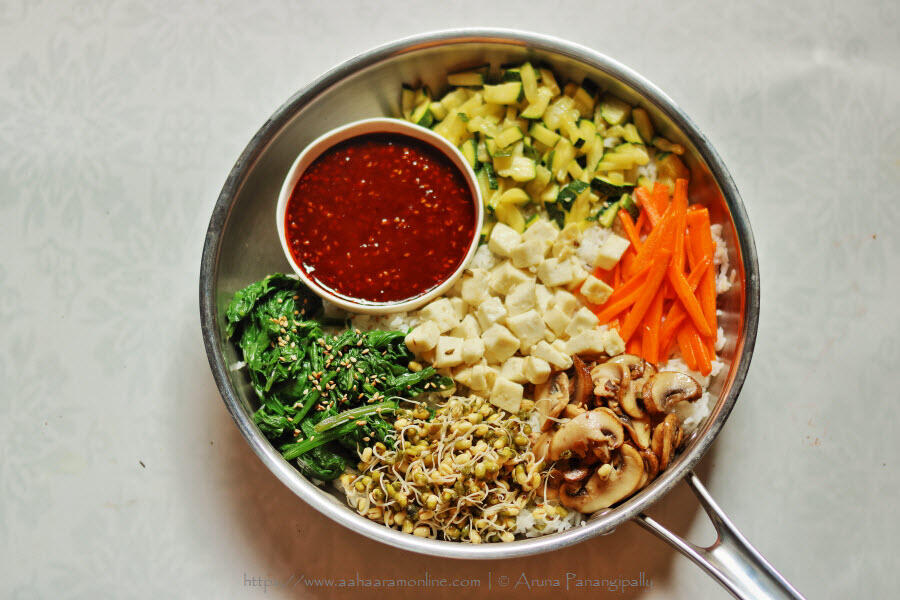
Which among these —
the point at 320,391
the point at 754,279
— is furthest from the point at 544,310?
the point at 320,391

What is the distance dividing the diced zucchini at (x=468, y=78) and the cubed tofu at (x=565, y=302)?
106 cm

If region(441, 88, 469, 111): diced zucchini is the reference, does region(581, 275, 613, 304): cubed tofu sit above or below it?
below

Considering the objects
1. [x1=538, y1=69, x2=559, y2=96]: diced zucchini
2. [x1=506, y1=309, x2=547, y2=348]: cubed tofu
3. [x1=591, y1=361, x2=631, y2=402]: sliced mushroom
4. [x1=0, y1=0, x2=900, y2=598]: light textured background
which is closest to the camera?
[x1=591, y1=361, x2=631, y2=402]: sliced mushroom

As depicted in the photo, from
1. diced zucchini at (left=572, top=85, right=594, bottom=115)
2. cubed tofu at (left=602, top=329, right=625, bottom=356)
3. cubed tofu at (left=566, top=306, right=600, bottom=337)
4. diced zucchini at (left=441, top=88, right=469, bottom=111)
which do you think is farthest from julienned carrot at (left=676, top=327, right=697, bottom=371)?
diced zucchini at (left=441, top=88, right=469, bottom=111)

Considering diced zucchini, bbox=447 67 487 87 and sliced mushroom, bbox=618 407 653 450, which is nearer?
sliced mushroom, bbox=618 407 653 450

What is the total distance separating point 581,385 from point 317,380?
113 centimetres

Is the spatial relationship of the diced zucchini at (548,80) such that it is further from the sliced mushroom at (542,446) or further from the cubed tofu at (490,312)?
the sliced mushroom at (542,446)

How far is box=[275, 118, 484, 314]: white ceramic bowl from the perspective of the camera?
2787mm

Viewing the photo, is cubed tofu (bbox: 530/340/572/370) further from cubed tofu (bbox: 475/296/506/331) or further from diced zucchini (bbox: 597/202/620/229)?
diced zucchini (bbox: 597/202/620/229)

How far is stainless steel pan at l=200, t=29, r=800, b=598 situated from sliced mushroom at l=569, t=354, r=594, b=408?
43cm

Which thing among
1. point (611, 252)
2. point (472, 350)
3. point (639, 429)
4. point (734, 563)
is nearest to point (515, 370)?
point (472, 350)

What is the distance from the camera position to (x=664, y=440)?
2613 mm

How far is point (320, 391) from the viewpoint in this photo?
2.83m

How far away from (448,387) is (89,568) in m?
2.01
